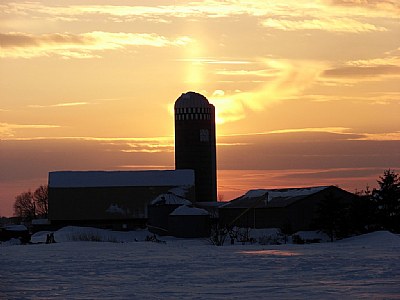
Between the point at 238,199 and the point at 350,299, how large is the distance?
52.9 metres

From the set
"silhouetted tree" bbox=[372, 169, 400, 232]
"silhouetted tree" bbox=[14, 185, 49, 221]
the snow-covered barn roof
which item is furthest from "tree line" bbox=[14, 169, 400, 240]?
"silhouetted tree" bbox=[14, 185, 49, 221]

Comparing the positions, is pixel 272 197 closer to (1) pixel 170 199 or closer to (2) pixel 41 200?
(1) pixel 170 199

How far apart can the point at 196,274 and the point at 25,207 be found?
118 metres

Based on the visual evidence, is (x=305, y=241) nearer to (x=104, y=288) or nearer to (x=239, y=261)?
(x=239, y=261)

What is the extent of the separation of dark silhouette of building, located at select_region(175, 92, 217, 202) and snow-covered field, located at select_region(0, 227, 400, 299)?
157 feet

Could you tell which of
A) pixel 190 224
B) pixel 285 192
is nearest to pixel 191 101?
pixel 285 192

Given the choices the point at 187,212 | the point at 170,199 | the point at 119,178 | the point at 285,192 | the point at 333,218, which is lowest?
the point at 333,218

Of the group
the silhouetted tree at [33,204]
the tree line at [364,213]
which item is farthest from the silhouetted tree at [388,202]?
the silhouetted tree at [33,204]

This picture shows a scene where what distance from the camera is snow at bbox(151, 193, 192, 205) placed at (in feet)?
227

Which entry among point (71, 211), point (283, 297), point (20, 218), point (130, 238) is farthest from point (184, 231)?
point (20, 218)

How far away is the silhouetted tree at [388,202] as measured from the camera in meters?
59.2

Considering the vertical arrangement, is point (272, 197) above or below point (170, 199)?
below

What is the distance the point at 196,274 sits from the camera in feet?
74.9

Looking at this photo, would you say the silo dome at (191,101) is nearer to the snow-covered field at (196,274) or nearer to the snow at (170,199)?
the snow at (170,199)
